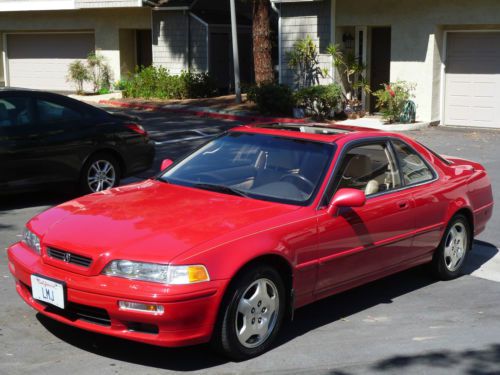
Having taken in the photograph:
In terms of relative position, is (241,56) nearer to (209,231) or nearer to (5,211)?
(5,211)

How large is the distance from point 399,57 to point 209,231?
1582 centimetres

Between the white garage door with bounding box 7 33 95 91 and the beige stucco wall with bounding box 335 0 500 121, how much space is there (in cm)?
1304

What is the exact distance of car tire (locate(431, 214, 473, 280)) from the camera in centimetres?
716

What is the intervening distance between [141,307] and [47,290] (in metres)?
0.77

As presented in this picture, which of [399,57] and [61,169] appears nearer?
[61,169]

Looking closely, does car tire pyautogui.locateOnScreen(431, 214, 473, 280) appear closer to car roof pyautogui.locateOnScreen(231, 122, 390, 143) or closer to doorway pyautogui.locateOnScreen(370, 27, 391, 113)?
car roof pyautogui.locateOnScreen(231, 122, 390, 143)

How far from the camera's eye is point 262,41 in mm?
22469

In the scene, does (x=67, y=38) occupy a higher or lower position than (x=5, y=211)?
higher

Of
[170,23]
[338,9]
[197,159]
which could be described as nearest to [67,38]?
[170,23]

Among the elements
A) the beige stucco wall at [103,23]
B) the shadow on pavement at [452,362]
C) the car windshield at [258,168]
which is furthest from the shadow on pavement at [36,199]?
the beige stucco wall at [103,23]

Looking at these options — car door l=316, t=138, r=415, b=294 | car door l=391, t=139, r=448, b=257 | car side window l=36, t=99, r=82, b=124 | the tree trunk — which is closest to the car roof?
car door l=316, t=138, r=415, b=294

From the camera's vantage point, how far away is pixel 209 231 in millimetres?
5176

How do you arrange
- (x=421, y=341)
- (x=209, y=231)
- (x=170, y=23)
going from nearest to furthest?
(x=209, y=231)
(x=421, y=341)
(x=170, y=23)

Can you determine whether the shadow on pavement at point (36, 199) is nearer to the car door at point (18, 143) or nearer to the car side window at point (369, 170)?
the car door at point (18, 143)
